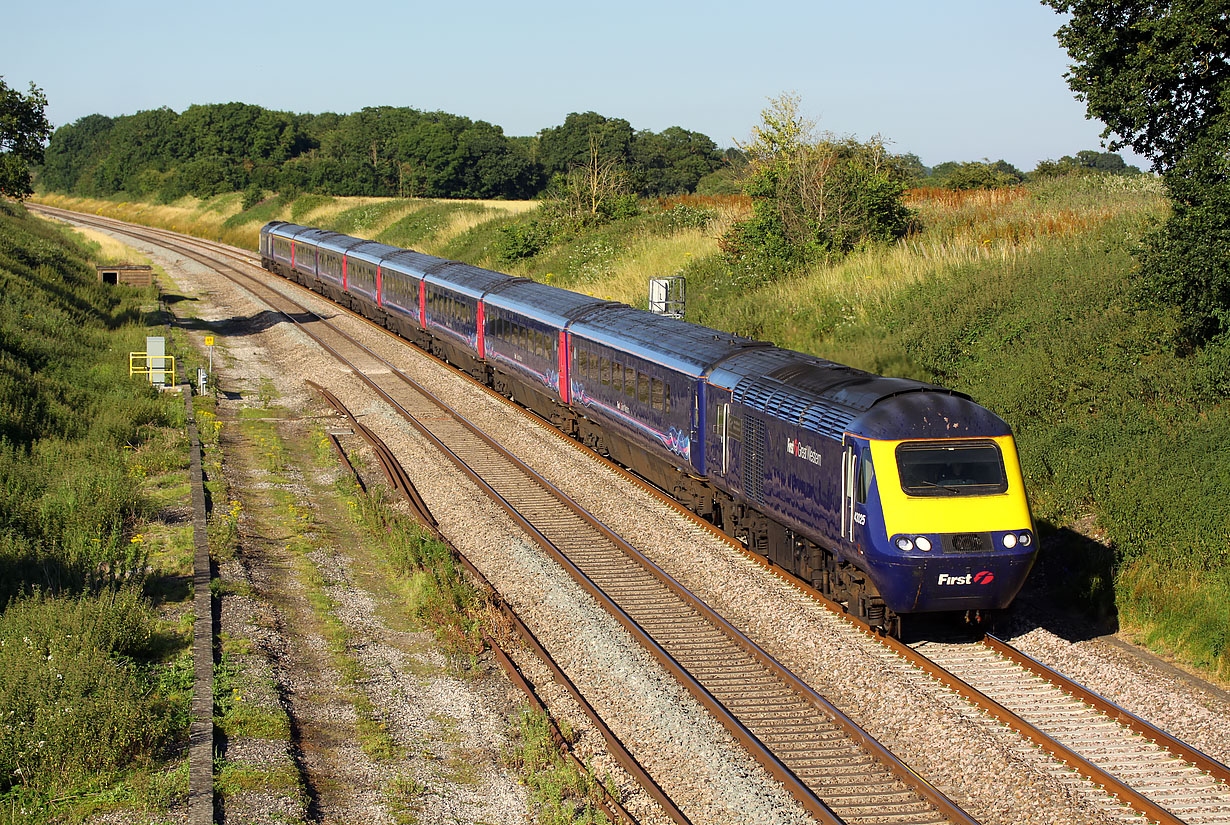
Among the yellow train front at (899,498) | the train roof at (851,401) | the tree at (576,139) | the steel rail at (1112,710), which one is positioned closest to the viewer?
the steel rail at (1112,710)

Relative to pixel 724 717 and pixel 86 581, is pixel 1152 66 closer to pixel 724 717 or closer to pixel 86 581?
pixel 724 717

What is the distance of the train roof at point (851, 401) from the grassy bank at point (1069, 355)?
10.6 ft

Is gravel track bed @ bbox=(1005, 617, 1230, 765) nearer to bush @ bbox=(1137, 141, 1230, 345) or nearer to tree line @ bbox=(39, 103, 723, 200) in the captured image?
bush @ bbox=(1137, 141, 1230, 345)

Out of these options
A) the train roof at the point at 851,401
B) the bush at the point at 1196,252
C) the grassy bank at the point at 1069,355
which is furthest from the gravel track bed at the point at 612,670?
the bush at the point at 1196,252

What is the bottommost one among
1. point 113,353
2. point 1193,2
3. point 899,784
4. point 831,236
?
point 899,784

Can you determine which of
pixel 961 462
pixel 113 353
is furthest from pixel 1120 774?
pixel 113 353

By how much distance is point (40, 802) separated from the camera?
8.38 metres

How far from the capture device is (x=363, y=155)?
102250 mm

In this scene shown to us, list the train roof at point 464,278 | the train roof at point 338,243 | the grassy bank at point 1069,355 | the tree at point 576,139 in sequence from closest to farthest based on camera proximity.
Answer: the grassy bank at point 1069,355, the train roof at point 464,278, the train roof at point 338,243, the tree at point 576,139

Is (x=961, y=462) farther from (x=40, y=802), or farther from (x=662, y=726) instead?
(x=40, y=802)

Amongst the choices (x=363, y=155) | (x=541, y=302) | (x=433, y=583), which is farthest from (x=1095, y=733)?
(x=363, y=155)

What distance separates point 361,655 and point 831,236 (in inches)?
844

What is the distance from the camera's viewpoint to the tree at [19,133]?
3195 cm

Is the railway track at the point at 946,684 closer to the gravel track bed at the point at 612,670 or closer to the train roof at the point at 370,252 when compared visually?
the gravel track bed at the point at 612,670
